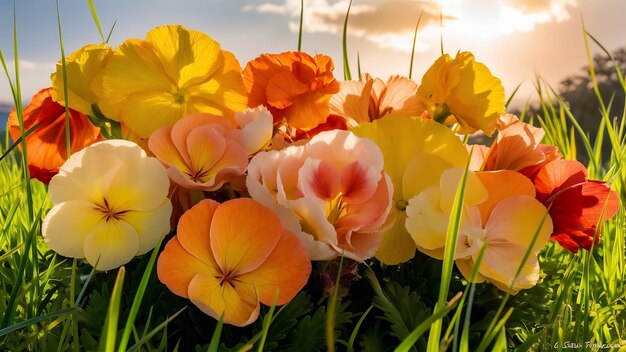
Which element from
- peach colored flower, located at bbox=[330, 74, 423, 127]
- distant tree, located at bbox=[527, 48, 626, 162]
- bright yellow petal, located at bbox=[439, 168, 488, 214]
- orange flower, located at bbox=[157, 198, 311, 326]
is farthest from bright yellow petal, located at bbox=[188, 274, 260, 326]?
distant tree, located at bbox=[527, 48, 626, 162]

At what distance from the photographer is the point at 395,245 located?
79 centimetres

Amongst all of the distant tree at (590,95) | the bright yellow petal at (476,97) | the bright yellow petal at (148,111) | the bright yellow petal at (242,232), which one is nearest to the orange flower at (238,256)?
the bright yellow petal at (242,232)

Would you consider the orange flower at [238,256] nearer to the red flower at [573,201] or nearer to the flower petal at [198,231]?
the flower petal at [198,231]

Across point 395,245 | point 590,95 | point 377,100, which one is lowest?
point 590,95

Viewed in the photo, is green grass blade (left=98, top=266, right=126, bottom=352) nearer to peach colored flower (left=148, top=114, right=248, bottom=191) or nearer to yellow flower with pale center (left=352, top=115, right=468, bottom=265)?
peach colored flower (left=148, top=114, right=248, bottom=191)

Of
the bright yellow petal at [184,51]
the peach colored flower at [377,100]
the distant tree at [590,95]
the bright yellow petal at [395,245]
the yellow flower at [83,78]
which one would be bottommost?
the distant tree at [590,95]

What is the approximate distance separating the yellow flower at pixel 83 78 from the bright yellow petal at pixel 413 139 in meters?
0.37

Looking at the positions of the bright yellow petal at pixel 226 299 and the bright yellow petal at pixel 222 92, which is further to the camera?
the bright yellow petal at pixel 222 92

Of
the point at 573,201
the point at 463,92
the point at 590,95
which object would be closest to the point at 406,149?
the point at 463,92

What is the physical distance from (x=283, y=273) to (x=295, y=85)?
30 cm

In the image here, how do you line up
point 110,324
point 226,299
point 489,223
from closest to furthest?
point 110,324 → point 226,299 → point 489,223

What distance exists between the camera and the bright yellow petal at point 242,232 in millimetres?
681

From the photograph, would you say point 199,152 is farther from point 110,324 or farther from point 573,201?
point 573,201

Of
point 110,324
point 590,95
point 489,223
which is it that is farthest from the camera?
point 590,95
